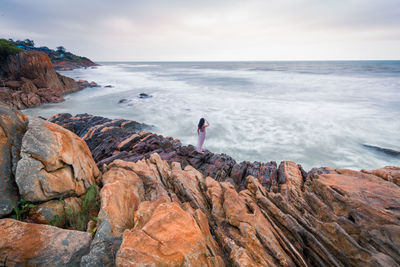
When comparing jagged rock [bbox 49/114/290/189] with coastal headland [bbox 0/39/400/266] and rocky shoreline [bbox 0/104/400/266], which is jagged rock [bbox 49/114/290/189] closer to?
coastal headland [bbox 0/39/400/266]

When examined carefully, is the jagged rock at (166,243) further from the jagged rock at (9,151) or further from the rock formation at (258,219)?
the jagged rock at (9,151)

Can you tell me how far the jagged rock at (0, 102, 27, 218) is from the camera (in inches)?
137

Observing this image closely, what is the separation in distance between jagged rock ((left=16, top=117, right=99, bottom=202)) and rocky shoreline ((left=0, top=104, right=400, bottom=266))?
0.02 metres

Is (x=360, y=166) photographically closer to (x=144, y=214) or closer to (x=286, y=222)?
(x=286, y=222)

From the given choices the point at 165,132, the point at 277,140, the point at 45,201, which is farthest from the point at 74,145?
the point at 277,140

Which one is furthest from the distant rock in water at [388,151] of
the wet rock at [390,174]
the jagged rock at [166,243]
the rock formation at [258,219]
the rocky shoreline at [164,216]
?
the jagged rock at [166,243]

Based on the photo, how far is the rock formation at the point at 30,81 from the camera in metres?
20.9

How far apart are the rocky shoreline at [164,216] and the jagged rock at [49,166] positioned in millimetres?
18

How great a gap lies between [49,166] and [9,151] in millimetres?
823

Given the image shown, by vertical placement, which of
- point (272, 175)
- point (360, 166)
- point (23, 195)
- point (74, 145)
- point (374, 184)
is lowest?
point (360, 166)

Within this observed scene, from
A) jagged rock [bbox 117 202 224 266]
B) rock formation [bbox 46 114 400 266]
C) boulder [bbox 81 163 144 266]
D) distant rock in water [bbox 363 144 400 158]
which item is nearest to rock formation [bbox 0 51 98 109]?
boulder [bbox 81 163 144 266]

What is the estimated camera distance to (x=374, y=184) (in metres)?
5.53

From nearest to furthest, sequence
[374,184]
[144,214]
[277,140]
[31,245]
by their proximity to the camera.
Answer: [31,245]
[144,214]
[374,184]
[277,140]

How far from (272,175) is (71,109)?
924 inches
